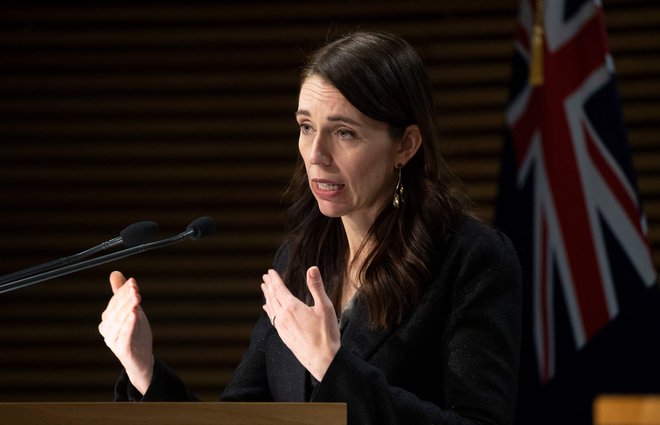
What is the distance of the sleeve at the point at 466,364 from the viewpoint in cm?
209

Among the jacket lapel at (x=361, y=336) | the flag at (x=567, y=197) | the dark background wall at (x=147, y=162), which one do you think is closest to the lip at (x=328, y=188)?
the jacket lapel at (x=361, y=336)

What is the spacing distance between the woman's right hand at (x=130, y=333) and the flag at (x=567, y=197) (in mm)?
2250

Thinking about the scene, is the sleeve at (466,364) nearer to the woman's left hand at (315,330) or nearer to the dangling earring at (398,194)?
the woman's left hand at (315,330)

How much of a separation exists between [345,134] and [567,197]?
80.0 inches

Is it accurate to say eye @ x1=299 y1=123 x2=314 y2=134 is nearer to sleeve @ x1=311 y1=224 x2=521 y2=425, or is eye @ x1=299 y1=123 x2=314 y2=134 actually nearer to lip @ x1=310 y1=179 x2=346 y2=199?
lip @ x1=310 y1=179 x2=346 y2=199

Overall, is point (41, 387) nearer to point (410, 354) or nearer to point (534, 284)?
point (534, 284)

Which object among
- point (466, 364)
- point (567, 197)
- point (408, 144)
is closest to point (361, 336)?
point (466, 364)

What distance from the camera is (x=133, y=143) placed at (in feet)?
19.4

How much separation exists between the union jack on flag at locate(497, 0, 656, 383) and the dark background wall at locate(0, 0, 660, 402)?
1.39 m

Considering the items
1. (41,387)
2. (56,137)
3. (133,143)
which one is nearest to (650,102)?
(133,143)

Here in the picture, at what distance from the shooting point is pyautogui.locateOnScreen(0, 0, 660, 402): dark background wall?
5.84 metres

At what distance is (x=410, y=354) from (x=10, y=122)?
414 cm

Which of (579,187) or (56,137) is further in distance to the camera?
(56,137)

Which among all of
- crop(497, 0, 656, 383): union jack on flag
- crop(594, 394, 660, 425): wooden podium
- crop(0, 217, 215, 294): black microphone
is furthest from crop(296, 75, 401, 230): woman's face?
crop(497, 0, 656, 383): union jack on flag
